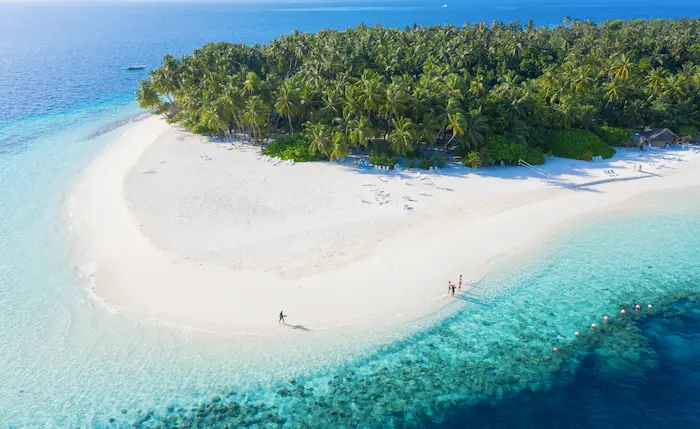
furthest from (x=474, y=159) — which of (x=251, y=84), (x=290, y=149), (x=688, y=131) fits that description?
(x=688, y=131)

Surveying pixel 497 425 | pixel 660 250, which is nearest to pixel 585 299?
pixel 660 250

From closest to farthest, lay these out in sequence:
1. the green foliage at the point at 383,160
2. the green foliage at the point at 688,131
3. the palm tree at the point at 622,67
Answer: the green foliage at the point at 383,160, the green foliage at the point at 688,131, the palm tree at the point at 622,67

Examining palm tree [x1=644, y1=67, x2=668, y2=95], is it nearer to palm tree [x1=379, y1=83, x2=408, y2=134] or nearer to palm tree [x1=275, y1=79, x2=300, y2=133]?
palm tree [x1=379, y1=83, x2=408, y2=134]

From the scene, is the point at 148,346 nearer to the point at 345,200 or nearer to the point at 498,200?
the point at 345,200

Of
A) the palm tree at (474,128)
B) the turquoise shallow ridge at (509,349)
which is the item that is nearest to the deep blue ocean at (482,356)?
the turquoise shallow ridge at (509,349)

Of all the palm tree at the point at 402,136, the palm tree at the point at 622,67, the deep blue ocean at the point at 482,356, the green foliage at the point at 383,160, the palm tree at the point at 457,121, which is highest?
the palm tree at the point at 622,67

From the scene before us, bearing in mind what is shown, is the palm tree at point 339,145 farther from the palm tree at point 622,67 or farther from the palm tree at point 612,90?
the palm tree at point 622,67
